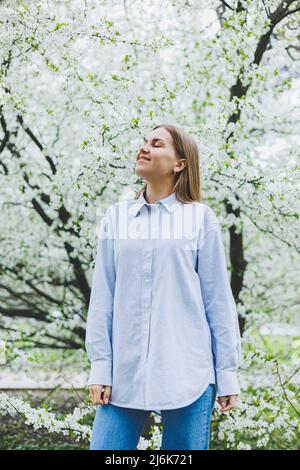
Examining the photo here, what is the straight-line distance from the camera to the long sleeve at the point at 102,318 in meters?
2.00

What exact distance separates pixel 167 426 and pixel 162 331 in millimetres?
303

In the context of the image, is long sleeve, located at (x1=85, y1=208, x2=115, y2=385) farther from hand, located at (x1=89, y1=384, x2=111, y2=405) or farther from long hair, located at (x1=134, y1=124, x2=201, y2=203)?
long hair, located at (x1=134, y1=124, x2=201, y2=203)

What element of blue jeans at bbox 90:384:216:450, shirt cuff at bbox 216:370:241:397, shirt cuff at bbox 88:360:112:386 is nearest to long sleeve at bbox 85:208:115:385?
shirt cuff at bbox 88:360:112:386

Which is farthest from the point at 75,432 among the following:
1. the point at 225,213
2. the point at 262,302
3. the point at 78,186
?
the point at 262,302

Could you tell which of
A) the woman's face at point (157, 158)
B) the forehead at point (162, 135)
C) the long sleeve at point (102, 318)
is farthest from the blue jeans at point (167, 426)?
the forehead at point (162, 135)

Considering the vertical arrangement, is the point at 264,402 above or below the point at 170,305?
below

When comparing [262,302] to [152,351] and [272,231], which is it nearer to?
[272,231]

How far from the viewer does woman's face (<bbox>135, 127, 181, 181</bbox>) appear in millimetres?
2189

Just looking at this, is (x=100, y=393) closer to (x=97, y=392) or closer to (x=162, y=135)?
(x=97, y=392)

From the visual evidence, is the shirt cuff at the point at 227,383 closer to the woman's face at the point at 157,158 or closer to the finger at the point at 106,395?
the finger at the point at 106,395
